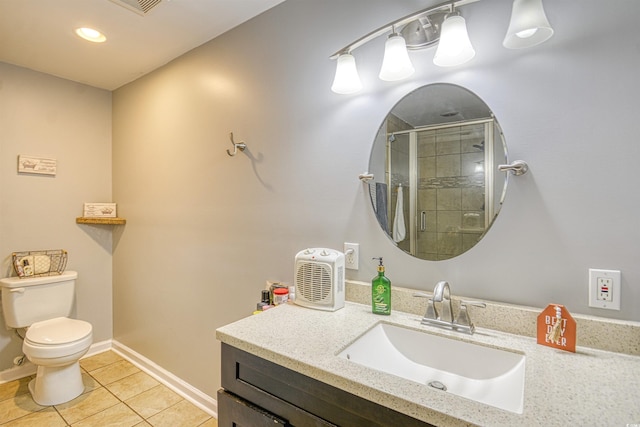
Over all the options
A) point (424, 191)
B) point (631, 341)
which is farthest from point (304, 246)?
point (631, 341)

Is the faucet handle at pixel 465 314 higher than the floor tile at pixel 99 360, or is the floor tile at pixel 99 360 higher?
the faucet handle at pixel 465 314

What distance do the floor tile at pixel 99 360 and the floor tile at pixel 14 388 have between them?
34cm

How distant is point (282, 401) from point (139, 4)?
2005mm

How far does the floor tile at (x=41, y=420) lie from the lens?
72.4 inches

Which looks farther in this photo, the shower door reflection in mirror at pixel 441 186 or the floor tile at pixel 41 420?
the floor tile at pixel 41 420

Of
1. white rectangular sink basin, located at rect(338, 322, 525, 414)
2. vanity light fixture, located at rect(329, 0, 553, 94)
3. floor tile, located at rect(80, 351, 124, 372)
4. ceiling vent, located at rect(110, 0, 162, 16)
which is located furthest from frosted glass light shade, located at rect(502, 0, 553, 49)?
floor tile, located at rect(80, 351, 124, 372)

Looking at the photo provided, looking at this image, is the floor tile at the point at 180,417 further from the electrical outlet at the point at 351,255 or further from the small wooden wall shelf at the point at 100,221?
the small wooden wall shelf at the point at 100,221

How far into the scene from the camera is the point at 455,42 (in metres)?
1.05

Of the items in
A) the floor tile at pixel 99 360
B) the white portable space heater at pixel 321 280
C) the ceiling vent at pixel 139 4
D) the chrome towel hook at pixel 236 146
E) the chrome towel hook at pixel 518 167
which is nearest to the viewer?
the chrome towel hook at pixel 518 167

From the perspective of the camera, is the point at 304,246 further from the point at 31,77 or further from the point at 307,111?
the point at 31,77

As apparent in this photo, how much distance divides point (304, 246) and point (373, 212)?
415mm

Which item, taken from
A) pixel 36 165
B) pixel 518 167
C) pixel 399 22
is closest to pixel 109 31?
pixel 36 165

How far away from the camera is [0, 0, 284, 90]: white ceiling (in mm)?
1658

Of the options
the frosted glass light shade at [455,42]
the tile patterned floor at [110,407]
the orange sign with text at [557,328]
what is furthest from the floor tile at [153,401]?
the frosted glass light shade at [455,42]
